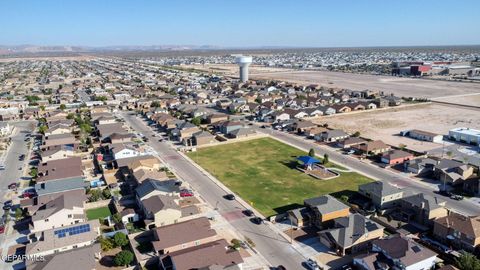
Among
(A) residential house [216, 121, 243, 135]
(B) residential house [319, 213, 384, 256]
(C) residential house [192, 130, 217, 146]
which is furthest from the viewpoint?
(A) residential house [216, 121, 243, 135]

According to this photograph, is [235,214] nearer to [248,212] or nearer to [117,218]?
[248,212]

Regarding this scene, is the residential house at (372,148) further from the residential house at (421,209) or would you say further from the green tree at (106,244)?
the green tree at (106,244)

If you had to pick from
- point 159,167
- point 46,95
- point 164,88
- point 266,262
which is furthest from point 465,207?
point 46,95

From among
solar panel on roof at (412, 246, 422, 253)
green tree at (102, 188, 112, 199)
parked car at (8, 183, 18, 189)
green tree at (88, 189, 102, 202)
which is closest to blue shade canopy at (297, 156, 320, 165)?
solar panel on roof at (412, 246, 422, 253)

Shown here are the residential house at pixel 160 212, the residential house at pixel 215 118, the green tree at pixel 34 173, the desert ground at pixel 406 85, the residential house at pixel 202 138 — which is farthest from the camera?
the desert ground at pixel 406 85

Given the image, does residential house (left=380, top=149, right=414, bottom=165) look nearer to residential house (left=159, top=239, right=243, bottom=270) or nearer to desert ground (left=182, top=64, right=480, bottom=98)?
residential house (left=159, top=239, right=243, bottom=270)

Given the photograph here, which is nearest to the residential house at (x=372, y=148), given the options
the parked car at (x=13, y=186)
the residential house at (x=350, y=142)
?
the residential house at (x=350, y=142)
